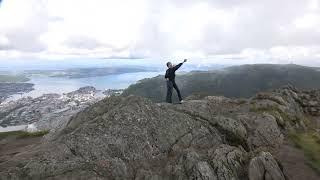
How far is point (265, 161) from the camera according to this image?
110 ft

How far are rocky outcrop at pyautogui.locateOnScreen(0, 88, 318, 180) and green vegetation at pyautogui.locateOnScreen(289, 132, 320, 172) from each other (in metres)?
4.72

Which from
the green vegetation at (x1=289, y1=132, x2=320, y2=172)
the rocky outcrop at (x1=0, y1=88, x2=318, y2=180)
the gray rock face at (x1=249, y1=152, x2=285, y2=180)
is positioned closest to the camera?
the rocky outcrop at (x1=0, y1=88, x2=318, y2=180)

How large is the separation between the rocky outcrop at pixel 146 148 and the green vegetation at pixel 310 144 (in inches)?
186

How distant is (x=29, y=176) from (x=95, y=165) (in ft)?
15.8

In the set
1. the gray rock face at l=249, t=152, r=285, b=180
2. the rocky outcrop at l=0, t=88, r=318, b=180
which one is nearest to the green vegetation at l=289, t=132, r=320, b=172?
the rocky outcrop at l=0, t=88, r=318, b=180

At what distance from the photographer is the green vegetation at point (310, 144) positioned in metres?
40.9

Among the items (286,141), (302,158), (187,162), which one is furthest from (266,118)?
(187,162)

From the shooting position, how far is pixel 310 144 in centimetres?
4778

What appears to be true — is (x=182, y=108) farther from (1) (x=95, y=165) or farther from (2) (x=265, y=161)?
(1) (x=95, y=165)

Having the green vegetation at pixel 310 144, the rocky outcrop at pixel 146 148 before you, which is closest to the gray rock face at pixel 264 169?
the rocky outcrop at pixel 146 148

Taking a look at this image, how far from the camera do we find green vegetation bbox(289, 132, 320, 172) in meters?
40.9

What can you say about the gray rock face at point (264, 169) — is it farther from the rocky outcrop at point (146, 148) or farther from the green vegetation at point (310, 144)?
the green vegetation at point (310, 144)

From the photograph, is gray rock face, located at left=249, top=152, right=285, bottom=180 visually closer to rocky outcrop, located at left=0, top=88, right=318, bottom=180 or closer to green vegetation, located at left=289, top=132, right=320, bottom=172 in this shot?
rocky outcrop, located at left=0, top=88, right=318, bottom=180

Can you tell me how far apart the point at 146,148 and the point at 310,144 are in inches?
970
